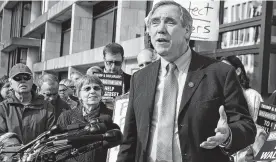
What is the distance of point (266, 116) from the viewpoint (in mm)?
4531

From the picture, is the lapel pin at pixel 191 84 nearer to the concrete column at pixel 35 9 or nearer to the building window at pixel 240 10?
the building window at pixel 240 10

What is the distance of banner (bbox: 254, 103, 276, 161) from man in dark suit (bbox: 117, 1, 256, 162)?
1.51m

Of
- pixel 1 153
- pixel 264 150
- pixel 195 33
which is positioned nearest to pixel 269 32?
pixel 195 33

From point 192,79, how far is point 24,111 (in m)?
2.52

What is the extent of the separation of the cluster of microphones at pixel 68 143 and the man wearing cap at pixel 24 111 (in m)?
2.41

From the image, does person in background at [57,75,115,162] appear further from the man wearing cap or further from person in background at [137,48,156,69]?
person in background at [137,48,156,69]

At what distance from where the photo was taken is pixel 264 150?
4414mm

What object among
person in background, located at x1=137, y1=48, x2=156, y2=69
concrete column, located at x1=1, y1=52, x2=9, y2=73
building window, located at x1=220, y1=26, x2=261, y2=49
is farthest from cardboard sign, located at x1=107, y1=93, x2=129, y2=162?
concrete column, located at x1=1, y1=52, x2=9, y2=73

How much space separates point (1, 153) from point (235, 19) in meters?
7.25

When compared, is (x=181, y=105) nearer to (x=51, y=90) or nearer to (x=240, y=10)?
(x=51, y=90)

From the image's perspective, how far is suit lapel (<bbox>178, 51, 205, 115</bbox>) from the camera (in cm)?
294

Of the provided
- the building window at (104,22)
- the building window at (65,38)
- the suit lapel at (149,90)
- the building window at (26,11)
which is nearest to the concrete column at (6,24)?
the building window at (26,11)

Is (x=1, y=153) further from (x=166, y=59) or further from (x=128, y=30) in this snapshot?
(x=128, y=30)

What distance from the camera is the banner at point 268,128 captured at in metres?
4.33
